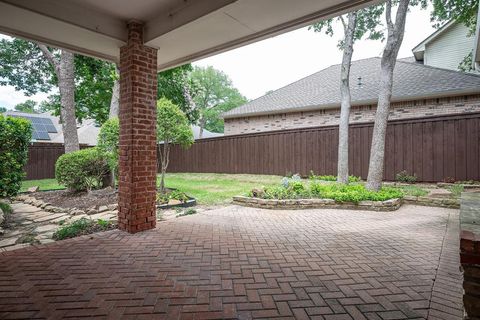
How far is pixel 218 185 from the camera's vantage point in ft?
35.0

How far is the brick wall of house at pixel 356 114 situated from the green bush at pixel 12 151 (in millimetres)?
11375

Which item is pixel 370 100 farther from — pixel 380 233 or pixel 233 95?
pixel 233 95

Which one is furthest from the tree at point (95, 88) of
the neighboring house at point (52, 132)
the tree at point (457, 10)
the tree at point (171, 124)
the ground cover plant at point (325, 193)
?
the neighboring house at point (52, 132)

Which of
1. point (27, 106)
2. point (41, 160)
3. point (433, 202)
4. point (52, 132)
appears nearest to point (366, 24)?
point (433, 202)

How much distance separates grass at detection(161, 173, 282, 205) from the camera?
7.87 meters

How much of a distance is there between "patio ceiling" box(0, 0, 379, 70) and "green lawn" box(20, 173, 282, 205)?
14.0 feet

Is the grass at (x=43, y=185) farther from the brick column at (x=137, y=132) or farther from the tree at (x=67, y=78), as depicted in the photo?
the brick column at (x=137, y=132)

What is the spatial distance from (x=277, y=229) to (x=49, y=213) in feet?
16.7

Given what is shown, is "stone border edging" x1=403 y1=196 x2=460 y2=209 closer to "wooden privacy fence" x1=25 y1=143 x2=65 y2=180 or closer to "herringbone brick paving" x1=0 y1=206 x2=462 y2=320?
"herringbone brick paving" x1=0 y1=206 x2=462 y2=320

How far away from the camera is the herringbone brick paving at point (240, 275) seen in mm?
2271

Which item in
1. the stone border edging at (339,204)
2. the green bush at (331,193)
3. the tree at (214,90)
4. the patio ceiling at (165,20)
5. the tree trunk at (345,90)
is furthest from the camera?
the tree at (214,90)

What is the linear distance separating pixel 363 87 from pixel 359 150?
470 cm

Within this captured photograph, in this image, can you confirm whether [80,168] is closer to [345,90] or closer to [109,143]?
[109,143]

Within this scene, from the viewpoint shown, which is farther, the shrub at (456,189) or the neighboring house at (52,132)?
the neighboring house at (52,132)
